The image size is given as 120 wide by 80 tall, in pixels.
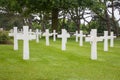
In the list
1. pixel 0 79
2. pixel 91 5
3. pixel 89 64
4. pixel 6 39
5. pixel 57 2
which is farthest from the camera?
pixel 91 5

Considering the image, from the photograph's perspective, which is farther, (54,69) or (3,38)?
(3,38)

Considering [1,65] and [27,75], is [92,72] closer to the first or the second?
[27,75]

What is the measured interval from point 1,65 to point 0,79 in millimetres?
2349

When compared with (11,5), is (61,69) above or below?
below

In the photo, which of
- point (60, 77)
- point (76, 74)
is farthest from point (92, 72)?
point (60, 77)

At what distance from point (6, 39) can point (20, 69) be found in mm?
10579

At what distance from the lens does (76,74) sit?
32.0 feet

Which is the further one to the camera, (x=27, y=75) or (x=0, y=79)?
(x=27, y=75)

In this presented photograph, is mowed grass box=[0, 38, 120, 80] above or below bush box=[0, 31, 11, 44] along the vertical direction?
below

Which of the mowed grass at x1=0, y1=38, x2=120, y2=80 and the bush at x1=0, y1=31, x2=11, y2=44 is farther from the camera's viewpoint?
the bush at x1=0, y1=31, x2=11, y2=44

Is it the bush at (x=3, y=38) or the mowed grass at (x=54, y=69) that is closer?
the mowed grass at (x=54, y=69)

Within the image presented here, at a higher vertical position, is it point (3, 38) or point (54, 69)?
point (3, 38)

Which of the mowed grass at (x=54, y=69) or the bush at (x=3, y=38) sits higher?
the bush at (x=3, y=38)

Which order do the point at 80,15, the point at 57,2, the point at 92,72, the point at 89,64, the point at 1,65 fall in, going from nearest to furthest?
the point at 92,72, the point at 1,65, the point at 89,64, the point at 57,2, the point at 80,15
